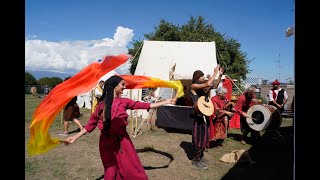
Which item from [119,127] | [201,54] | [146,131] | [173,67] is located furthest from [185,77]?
[119,127]

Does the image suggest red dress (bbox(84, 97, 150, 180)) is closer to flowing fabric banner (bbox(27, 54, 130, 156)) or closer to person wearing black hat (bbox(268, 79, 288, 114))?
flowing fabric banner (bbox(27, 54, 130, 156))

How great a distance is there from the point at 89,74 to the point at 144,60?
11.4 metres

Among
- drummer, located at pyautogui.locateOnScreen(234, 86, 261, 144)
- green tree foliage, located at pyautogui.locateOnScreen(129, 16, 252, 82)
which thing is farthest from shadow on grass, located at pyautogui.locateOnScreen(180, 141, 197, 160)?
green tree foliage, located at pyautogui.locateOnScreen(129, 16, 252, 82)

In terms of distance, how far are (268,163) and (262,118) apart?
66.3 inches

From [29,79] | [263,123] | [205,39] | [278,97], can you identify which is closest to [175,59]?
[278,97]

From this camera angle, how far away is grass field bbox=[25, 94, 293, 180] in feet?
19.0

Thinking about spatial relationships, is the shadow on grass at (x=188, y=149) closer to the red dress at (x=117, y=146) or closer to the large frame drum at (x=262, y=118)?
the large frame drum at (x=262, y=118)

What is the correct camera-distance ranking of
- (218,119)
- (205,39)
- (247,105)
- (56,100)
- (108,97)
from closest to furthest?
(56,100) → (108,97) → (218,119) → (247,105) → (205,39)

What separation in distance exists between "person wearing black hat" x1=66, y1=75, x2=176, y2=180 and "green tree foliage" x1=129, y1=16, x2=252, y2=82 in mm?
29670

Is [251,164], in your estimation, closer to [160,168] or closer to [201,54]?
[160,168]

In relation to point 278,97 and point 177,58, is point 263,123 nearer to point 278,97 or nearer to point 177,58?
point 278,97

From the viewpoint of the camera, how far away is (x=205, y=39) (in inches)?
1423

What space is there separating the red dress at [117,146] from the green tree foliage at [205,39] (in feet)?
97.4

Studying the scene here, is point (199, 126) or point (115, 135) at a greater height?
point (115, 135)
